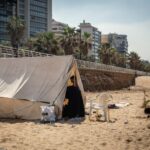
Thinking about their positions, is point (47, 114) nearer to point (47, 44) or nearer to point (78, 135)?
point (78, 135)

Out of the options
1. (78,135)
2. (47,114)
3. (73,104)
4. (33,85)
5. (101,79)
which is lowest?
(101,79)

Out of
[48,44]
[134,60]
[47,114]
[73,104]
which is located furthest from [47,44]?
[134,60]

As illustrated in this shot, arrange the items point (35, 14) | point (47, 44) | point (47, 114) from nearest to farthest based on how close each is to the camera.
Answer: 1. point (47, 114)
2. point (47, 44)
3. point (35, 14)

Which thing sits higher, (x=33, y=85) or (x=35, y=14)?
Answer: (x=35, y=14)

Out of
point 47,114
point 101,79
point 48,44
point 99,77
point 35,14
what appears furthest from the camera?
point 35,14

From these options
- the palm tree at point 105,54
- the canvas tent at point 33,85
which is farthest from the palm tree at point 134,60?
the canvas tent at point 33,85

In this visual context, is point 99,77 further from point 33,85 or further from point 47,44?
point 33,85

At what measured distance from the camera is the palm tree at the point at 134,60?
422ft

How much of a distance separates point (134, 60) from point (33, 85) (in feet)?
384

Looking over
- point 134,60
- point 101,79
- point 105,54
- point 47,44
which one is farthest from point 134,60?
point 101,79

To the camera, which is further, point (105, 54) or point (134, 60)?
point (134, 60)

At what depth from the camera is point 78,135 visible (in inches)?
458

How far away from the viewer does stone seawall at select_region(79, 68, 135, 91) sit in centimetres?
4203

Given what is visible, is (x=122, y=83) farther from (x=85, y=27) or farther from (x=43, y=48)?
(x=85, y=27)
